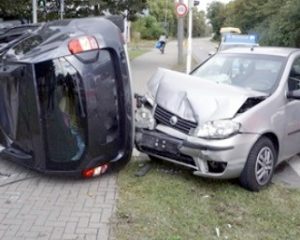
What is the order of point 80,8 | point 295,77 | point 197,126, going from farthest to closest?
point 80,8 < point 295,77 < point 197,126

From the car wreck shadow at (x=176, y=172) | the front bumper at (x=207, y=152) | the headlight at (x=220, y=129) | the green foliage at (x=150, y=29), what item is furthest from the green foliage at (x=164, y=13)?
the headlight at (x=220, y=129)

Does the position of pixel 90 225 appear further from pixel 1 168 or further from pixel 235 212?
pixel 1 168

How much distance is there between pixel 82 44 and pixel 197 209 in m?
2.06

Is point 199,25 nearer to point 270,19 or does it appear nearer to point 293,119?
point 270,19

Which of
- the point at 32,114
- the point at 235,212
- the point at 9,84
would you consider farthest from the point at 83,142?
the point at 235,212

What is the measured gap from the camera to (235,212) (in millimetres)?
4941

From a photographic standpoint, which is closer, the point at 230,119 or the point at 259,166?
the point at 230,119

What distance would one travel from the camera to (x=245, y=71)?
6.49 metres

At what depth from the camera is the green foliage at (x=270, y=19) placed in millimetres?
23766

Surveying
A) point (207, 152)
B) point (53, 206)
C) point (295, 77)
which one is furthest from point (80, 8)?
point (53, 206)

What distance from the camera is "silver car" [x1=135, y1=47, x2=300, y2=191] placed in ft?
17.4

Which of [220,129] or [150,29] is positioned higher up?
[220,129]

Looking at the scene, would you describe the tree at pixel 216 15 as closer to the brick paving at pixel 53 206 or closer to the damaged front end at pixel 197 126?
the damaged front end at pixel 197 126

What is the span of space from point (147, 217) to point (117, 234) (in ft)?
1.47
